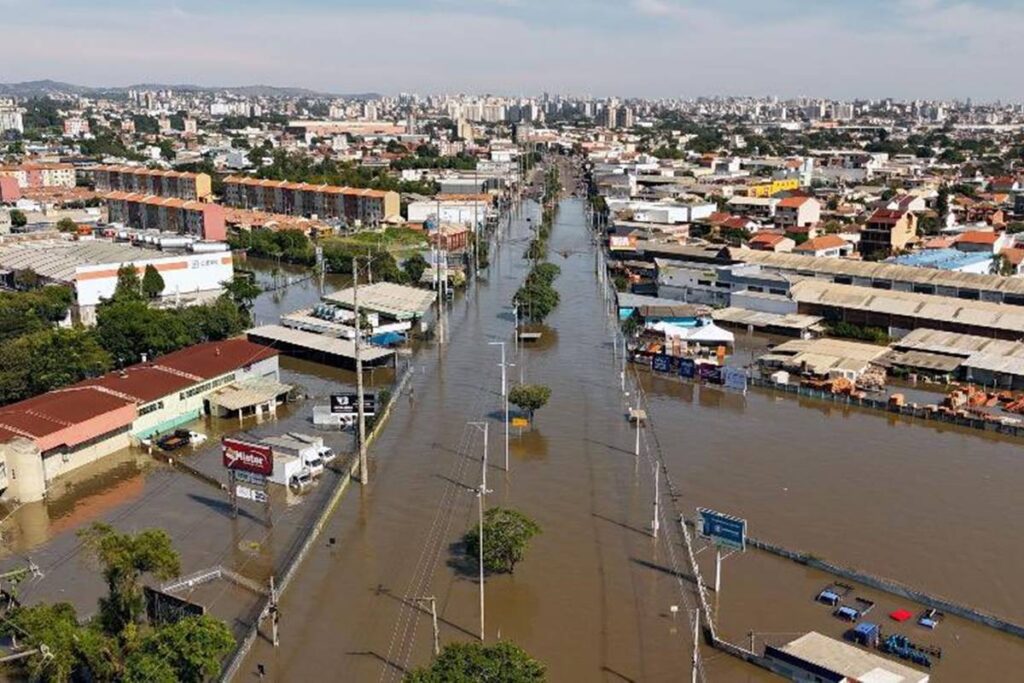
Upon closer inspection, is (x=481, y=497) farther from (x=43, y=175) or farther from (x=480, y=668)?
(x=43, y=175)

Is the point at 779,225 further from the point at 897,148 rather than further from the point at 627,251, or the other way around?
the point at 897,148

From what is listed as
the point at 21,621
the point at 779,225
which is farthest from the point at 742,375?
the point at 779,225

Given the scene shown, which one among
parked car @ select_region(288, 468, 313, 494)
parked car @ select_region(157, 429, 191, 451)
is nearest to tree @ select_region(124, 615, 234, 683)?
parked car @ select_region(288, 468, 313, 494)

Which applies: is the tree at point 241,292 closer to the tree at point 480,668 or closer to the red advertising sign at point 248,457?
the red advertising sign at point 248,457

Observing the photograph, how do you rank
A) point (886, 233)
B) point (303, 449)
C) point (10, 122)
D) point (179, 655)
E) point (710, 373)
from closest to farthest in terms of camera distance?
point (179, 655), point (303, 449), point (710, 373), point (886, 233), point (10, 122)

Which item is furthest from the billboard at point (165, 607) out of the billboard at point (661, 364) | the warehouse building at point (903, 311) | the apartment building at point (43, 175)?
the apartment building at point (43, 175)

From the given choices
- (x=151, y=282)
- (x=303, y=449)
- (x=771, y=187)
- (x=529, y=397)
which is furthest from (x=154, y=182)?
(x=303, y=449)
